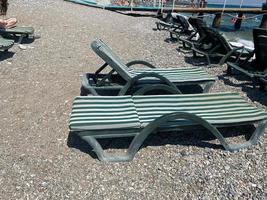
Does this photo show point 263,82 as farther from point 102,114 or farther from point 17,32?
point 17,32

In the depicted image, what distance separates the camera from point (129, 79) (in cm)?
527

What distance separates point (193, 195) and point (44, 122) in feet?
8.49

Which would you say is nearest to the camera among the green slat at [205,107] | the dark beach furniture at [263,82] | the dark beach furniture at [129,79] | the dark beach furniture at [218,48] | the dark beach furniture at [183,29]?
the green slat at [205,107]

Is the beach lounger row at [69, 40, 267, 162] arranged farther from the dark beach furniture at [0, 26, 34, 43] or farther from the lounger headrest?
the dark beach furniture at [0, 26, 34, 43]

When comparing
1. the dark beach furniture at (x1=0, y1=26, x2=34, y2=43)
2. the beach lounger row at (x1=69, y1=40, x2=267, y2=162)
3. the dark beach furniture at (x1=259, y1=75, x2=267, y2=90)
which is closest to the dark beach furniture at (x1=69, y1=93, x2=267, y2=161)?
the beach lounger row at (x1=69, y1=40, x2=267, y2=162)

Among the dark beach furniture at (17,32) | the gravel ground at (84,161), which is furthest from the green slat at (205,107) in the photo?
the dark beach furniture at (17,32)

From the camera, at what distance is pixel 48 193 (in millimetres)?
3422

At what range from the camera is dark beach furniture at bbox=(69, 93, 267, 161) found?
3.97m

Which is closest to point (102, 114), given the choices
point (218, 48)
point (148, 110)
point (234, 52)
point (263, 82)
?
point (148, 110)

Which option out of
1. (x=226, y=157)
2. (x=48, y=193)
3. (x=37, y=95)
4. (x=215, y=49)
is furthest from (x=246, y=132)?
(x=215, y=49)

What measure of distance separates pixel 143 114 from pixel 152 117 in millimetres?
146

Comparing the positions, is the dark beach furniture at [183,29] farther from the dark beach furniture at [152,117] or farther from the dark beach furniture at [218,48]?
the dark beach furniture at [152,117]

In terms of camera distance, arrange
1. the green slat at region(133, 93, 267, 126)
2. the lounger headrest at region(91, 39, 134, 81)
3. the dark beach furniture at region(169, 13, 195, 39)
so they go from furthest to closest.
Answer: the dark beach furniture at region(169, 13, 195, 39) → the lounger headrest at region(91, 39, 134, 81) → the green slat at region(133, 93, 267, 126)

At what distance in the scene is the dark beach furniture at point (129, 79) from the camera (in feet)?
17.1
